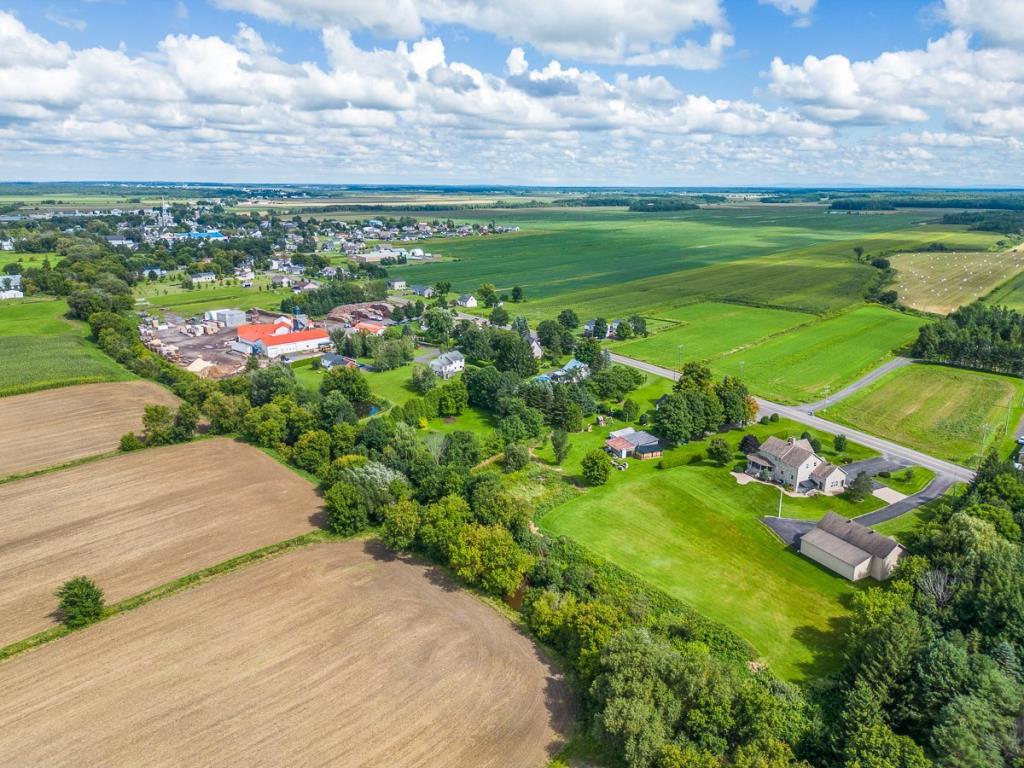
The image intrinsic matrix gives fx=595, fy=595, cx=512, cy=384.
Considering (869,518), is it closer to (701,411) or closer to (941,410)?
(701,411)

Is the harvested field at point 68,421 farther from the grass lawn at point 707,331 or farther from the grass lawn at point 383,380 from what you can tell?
the grass lawn at point 707,331

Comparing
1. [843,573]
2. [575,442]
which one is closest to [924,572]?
[843,573]

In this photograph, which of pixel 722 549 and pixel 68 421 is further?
pixel 68 421

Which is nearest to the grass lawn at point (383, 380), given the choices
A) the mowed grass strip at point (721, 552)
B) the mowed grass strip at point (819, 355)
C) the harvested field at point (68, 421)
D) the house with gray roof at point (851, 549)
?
the harvested field at point (68, 421)

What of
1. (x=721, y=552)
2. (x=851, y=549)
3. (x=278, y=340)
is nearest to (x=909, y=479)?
(x=851, y=549)

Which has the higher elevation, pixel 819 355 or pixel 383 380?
pixel 819 355

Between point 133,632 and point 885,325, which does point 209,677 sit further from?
point 885,325

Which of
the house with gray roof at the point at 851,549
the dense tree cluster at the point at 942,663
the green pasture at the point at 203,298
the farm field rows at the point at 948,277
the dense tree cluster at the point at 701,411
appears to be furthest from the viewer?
the green pasture at the point at 203,298

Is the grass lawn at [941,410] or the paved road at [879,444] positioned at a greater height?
the grass lawn at [941,410]
